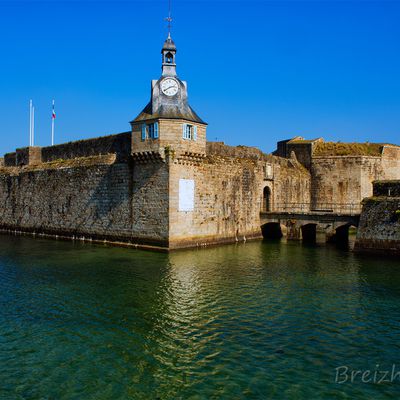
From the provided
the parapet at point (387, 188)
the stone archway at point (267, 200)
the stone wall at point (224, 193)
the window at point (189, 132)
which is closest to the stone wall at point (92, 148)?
the window at point (189, 132)

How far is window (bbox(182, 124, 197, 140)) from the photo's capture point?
72.9ft

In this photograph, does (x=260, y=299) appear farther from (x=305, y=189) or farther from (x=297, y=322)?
(x=305, y=189)

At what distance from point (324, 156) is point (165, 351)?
28.7 metres

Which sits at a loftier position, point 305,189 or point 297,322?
point 305,189

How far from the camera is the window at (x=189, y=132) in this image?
22217 millimetres

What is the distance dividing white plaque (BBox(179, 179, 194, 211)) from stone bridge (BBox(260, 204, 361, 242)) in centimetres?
723

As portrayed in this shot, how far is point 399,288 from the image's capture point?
1466cm

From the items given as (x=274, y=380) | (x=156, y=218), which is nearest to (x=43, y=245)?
(x=156, y=218)

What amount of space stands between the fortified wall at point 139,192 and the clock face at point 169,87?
3.19 meters

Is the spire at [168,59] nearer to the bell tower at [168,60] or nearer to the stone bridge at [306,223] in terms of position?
the bell tower at [168,60]

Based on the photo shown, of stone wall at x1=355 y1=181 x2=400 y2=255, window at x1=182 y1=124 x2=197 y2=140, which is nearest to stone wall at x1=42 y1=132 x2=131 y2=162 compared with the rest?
window at x1=182 y1=124 x2=197 y2=140

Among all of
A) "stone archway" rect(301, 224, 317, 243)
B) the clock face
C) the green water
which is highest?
the clock face

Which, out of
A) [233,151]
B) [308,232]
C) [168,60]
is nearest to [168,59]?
[168,60]

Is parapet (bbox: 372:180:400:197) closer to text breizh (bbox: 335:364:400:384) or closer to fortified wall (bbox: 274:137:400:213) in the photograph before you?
fortified wall (bbox: 274:137:400:213)
